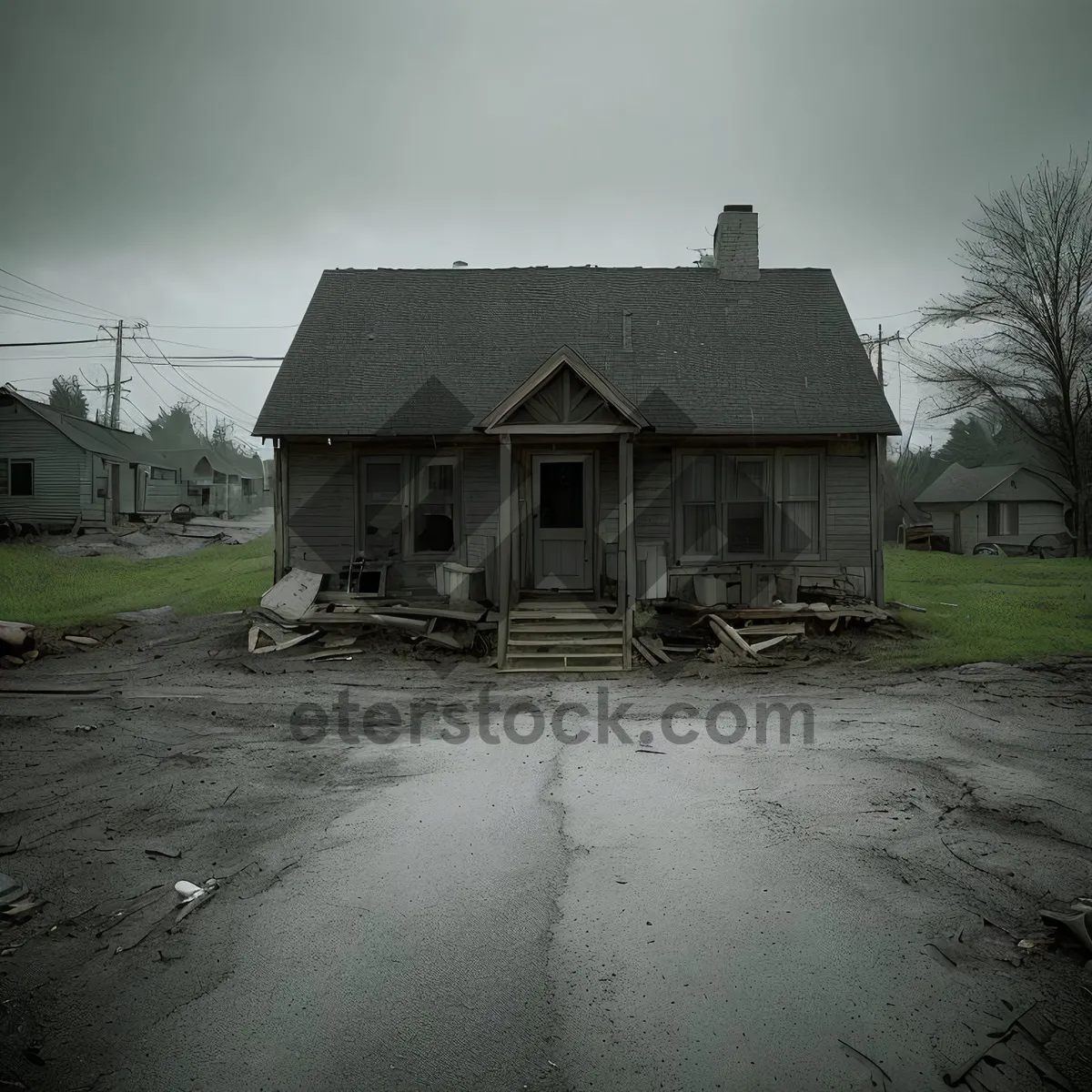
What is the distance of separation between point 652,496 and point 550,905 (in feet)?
33.4

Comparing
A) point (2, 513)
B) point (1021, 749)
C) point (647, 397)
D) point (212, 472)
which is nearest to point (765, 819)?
point (1021, 749)

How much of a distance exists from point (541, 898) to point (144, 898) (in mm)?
2234

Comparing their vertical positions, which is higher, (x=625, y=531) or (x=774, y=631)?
(x=625, y=531)

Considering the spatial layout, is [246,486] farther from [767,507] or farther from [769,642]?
[769,642]

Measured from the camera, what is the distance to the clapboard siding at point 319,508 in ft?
44.7

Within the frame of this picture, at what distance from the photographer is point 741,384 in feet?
45.6

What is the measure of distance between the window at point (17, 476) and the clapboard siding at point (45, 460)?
17cm

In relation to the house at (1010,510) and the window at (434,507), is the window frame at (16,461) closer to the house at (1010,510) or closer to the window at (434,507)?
the window at (434,507)

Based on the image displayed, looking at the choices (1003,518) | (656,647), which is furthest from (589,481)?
(1003,518)

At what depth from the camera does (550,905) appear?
3941mm

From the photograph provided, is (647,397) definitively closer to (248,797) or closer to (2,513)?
(248,797)

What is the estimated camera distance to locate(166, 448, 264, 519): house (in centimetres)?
4034

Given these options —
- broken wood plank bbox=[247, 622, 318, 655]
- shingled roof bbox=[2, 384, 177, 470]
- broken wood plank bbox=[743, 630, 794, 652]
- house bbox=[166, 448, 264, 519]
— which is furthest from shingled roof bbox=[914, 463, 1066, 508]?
shingled roof bbox=[2, 384, 177, 470]

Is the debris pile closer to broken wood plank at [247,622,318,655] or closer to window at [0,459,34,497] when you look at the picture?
broken wood plank at [247,622,318,655]
